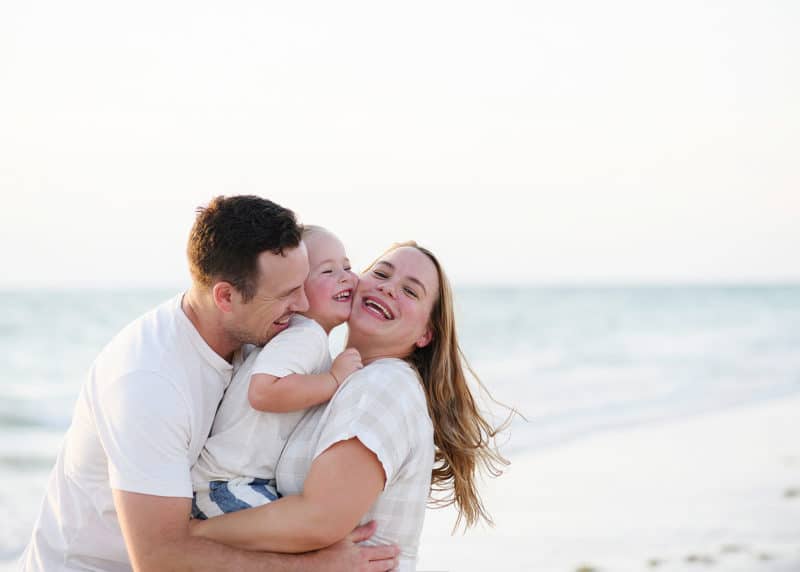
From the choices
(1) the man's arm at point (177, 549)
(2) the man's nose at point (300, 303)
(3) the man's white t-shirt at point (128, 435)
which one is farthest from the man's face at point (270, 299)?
(1) the man's arm at point (177, 549)

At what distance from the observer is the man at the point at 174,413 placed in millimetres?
3293

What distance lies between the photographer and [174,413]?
3322 millimetres

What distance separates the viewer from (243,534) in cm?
338

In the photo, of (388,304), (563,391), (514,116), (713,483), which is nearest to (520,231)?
(514,116)

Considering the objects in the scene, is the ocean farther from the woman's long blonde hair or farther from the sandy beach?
the sandy beach

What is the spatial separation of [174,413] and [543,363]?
1705 centimetres

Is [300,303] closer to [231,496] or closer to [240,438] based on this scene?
[240,438]

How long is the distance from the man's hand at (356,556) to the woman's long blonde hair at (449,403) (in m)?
0.57

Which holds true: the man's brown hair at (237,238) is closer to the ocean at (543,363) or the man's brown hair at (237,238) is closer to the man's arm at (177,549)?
the man's arm at (177,549)

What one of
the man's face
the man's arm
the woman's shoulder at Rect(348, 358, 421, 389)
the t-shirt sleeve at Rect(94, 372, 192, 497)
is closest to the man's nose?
the man's face

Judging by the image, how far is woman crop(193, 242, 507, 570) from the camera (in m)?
3.36

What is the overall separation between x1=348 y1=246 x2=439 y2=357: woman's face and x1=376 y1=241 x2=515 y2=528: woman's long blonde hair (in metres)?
0.05

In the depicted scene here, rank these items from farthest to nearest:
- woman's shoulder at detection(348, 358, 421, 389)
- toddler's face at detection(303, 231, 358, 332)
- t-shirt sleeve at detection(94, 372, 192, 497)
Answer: toddler's face at detection(303, 231, 358, 332) < woman's shoulder at detection(348, 358, 421, 389) < t-shirt sleeve at detection(94, 372, 192, 497)

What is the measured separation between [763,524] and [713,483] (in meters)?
1.44
